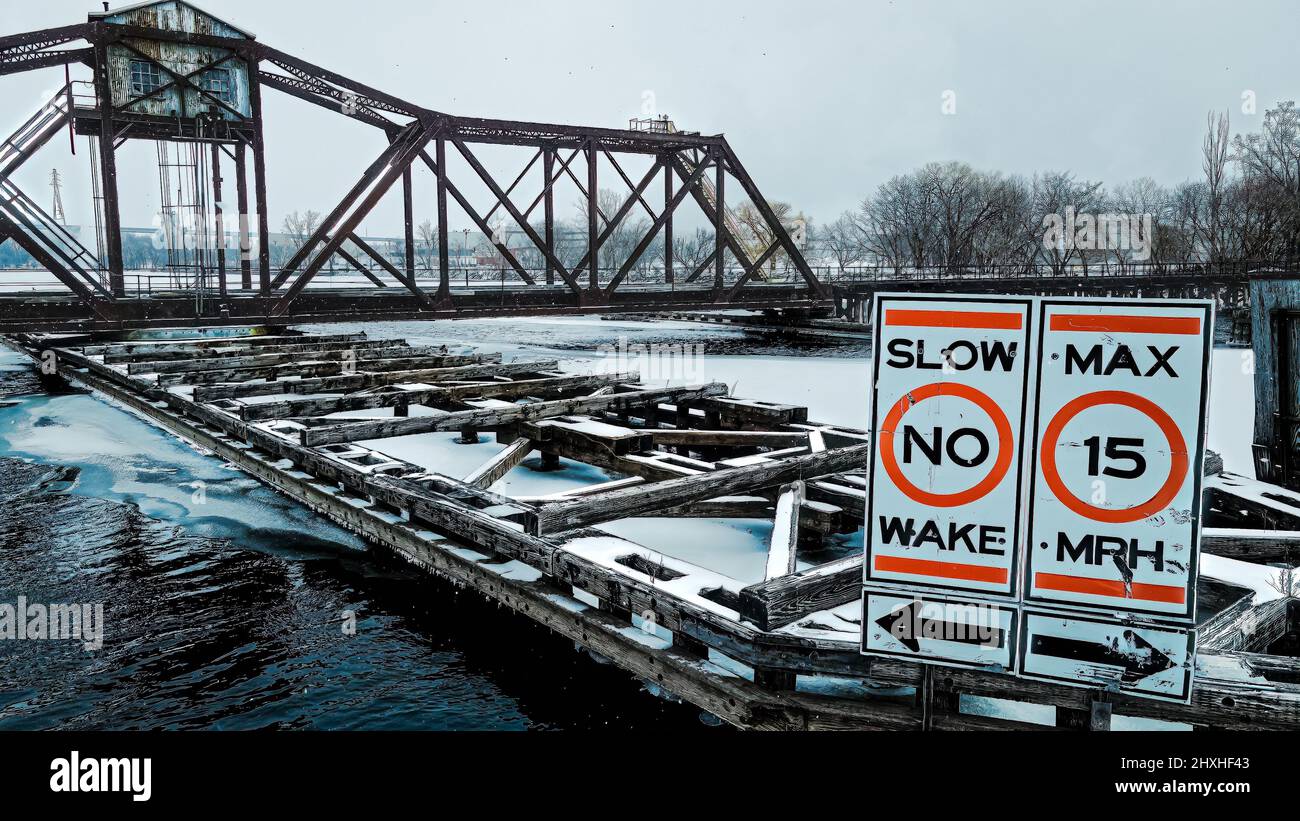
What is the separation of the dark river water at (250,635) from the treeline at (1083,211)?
46189 millimetres

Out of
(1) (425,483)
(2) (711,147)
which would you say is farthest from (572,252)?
(1) (425,483)

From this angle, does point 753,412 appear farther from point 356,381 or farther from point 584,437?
point 356,381

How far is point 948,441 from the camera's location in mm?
3209

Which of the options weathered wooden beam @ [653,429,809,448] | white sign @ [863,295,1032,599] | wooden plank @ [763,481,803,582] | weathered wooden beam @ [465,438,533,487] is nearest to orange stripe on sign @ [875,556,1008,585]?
white sign @ [863,295,1032,599]

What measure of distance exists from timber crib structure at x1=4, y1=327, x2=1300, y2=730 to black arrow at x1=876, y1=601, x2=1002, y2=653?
0.18m

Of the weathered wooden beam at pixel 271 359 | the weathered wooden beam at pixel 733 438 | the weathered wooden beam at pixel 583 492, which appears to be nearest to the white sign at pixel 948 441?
the weathered wooden beam at pixel 583 492

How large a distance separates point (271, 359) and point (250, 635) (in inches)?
537

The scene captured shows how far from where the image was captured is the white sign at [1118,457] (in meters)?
3.00

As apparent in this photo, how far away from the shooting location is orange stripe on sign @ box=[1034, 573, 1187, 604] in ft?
10.1

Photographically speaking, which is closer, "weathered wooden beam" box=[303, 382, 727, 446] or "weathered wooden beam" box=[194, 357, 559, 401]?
"weathered wooden beam" box=[303, 382, 727, 446]

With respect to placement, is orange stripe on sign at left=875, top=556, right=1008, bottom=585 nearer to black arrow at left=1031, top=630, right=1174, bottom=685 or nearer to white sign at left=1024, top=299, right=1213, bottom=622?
white sign at left=1024, top=299, right=1213, bottom=622

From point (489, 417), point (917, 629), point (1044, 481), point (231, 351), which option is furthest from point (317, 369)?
point (1044, 481)

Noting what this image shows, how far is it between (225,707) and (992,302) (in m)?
5.19
